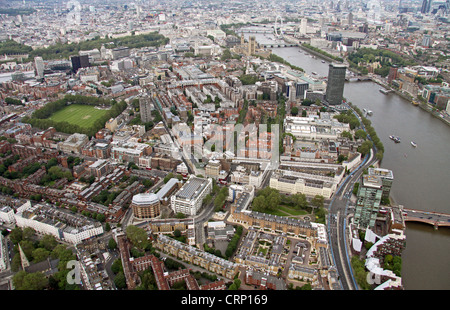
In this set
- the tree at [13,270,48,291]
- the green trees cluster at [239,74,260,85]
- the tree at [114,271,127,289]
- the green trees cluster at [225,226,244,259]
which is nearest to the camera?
the tree at [13,270,48,291]

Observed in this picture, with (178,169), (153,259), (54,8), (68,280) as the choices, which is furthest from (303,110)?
(54,8)

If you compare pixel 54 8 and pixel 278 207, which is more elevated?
pixel 54 8

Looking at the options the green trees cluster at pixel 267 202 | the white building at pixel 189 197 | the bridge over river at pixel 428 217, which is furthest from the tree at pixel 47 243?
the bridge over river at pixel 428 217

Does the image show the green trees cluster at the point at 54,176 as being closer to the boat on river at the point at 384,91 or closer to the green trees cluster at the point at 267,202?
the green trees cluster at the point at 267,202

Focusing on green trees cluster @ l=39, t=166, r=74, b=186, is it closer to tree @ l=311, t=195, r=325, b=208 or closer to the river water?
tree @ l=311, t=195, r=325, b=208

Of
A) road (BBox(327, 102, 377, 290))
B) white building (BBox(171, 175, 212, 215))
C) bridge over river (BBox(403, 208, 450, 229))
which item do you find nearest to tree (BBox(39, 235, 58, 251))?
white building (BBox(171, 175, 212, 215))

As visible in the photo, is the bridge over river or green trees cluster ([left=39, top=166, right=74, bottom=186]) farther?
green trees cluster ([left=39, top=166, right=74, bottom=186])

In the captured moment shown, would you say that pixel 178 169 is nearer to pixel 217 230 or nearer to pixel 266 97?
pixel 217 230
